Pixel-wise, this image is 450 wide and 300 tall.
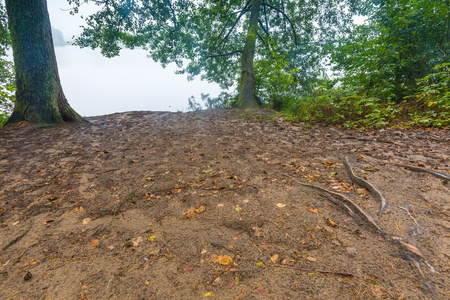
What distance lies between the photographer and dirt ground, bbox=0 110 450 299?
1.34 metres

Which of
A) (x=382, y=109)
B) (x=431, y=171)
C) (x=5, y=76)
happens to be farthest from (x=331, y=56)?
(x=5, y=76)

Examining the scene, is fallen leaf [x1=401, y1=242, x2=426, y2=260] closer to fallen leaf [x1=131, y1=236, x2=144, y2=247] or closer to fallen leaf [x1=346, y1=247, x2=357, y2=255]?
fallen leaf [x1=346, y1=247, x2=357, y2=255]

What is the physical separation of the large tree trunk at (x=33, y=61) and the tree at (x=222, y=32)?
3337 mm

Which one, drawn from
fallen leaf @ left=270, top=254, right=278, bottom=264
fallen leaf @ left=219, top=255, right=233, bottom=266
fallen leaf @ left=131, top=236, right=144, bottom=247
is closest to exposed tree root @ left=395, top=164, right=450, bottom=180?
fallen leaf @ left=270, top=254, right=278, bottom=264

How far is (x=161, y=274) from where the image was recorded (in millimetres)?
1449

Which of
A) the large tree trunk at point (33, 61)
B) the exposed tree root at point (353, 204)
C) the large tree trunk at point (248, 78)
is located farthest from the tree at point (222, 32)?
the exposed tree root at point (353, 204)

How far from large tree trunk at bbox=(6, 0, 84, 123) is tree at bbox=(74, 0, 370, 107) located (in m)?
3.34

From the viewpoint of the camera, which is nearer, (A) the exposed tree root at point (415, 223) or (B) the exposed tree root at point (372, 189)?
(A) the exposed tree root at point (415, 223)

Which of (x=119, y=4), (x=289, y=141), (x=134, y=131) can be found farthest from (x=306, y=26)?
(x=134, y=131)

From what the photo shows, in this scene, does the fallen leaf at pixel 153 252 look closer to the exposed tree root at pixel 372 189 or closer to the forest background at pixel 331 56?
the exposed tree root at pixel 372 189

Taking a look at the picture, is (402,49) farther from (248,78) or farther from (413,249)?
Result: (413,249)

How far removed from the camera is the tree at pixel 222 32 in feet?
28.5

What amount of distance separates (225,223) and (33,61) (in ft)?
22.4

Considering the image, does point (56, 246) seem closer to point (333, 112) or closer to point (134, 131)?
point (134, 131)
